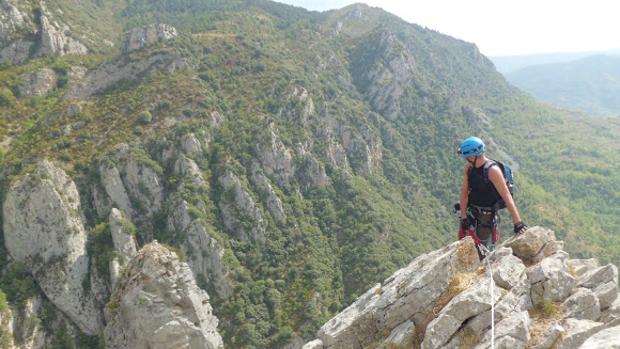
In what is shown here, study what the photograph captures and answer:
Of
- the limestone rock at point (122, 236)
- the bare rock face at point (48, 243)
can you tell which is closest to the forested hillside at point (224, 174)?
the bare rock face at point (48, 243)

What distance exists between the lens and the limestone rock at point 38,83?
106 metres

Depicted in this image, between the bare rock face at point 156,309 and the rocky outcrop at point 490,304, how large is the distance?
2044 centimetres

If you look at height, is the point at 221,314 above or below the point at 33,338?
below

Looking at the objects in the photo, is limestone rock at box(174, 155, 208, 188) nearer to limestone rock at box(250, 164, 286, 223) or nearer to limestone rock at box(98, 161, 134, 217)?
limestone rock at box(98, 161, 134, 217)

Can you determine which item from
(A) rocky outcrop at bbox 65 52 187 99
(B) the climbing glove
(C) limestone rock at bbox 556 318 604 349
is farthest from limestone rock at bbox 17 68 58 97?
(C) limestone rock at bbox 556 318 604 349

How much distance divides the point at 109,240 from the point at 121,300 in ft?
159

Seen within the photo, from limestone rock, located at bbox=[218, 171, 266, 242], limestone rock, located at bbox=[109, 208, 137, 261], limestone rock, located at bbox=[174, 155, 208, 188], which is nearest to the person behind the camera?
limestone rock, located at bbox=[109, 208, 137, 261]

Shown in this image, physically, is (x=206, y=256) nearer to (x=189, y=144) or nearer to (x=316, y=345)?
(x=189, y=144)

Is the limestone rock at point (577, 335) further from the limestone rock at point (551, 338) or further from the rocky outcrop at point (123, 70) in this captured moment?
the rocky outcrop at point (123, 70)

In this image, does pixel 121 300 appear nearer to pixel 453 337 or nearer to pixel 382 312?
pixel 382 312

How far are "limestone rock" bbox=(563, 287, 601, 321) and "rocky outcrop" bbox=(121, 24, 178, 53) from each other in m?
132

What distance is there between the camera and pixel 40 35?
125500 mm

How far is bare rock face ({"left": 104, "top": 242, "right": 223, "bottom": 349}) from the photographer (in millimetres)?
31609

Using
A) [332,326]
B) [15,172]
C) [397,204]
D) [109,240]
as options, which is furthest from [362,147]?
[332,326]
